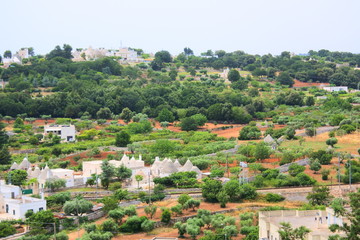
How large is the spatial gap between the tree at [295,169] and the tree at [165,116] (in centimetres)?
3580

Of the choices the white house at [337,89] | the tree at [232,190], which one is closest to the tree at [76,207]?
the tree at [232,190]

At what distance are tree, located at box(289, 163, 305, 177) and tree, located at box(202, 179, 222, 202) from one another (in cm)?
745

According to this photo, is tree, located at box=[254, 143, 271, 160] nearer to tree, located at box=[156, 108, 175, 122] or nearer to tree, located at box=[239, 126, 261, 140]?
tree, located at box=[239, 126, 261, 140]

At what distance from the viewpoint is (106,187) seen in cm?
4494

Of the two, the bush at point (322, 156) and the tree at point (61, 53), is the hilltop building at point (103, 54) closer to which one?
the tree at point (61, 53)

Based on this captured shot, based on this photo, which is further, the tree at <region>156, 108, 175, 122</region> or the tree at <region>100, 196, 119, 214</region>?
the tree at <region>156, 108, 175, 122</region>

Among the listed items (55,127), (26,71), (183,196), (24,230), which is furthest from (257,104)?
(24,230)

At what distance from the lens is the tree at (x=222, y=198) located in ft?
125

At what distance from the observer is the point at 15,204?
37.1 meters

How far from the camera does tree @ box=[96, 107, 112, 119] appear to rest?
81625 mm

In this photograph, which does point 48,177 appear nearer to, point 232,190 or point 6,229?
point 6,229

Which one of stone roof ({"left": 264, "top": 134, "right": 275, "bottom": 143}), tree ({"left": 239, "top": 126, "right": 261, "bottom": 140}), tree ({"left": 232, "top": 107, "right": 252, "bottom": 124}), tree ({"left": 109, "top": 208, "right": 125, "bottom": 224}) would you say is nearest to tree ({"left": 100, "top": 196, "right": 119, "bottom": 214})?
tree ({"left": 109, "top": 208, "right": 125, "bottom": 224})

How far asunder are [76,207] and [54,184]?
23.6 feet

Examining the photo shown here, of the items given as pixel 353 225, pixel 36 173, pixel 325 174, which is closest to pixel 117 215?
pixel 36 173
